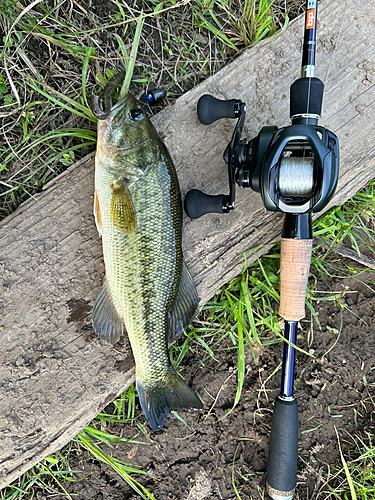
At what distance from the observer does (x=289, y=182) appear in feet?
6.49

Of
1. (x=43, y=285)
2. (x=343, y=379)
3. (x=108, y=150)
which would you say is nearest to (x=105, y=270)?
(x=43, y=285)

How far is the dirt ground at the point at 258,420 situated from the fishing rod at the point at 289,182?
0.35m

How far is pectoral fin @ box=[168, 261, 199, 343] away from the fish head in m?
0.72

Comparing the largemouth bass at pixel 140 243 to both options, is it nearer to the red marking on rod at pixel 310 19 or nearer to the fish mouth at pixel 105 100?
the fish mouth at pixel 105 100

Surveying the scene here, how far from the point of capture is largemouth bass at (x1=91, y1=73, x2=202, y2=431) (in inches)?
88.1

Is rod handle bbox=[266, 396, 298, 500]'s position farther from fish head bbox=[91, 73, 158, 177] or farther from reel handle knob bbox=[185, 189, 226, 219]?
fish head bbox=[91, 73, 158, 177]

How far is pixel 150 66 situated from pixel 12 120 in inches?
39.8

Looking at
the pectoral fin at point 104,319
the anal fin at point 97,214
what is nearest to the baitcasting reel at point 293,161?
the anal fin at point 97,214

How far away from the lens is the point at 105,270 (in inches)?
98.0

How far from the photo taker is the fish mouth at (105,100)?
7.32ft

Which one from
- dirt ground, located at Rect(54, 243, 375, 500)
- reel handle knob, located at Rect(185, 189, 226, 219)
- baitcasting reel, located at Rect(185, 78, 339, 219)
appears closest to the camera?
baitcasting reel, located at Rect(185, 78, 339, 219)

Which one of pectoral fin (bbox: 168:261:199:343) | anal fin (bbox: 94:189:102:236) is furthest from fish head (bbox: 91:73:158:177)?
pectoral fin (bbox: 168:261:199:343)

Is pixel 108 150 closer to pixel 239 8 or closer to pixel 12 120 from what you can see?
pixel 12 120

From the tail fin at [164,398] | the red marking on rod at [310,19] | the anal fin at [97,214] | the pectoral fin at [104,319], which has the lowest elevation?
the tail fin at [164,398]
